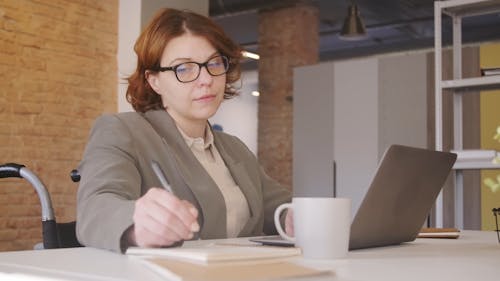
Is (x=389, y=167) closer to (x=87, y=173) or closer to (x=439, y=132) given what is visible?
(x=87, y=173)

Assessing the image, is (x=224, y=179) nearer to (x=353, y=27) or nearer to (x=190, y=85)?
(x=190, y=85)

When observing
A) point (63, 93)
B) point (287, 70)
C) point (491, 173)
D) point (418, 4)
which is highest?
point (418, 4)

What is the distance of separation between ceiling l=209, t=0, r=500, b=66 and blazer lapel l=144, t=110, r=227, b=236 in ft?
22.0

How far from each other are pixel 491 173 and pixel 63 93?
360cm

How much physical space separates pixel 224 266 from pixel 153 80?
44.3 inches

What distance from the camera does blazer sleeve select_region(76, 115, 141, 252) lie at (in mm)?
1111

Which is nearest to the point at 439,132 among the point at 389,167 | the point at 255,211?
the point at 255,211

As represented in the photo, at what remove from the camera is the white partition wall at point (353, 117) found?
225 inches

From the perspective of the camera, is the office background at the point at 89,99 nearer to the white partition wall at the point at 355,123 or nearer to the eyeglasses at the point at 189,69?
the white partition wall at the point at 355,123

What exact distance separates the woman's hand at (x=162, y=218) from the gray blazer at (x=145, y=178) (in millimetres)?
47

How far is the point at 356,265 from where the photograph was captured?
3.08 ft

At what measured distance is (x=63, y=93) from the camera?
15.0 ft

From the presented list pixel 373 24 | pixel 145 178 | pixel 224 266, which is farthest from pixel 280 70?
pixel 224 266

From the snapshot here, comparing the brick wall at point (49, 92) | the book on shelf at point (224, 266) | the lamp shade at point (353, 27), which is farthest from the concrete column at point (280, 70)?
the book on shelf at point (224, 266)
